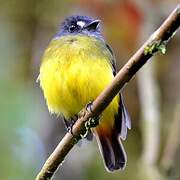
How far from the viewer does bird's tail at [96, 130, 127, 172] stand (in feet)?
10.5

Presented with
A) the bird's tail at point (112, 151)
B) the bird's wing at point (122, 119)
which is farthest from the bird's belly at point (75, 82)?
the bird's tail at point (112, 151)

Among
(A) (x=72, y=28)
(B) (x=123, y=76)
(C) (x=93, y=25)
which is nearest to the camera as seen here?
(B) (x=123, y=76)

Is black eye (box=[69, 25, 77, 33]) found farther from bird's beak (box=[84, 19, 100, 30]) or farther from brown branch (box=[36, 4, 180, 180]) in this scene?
brown branch (box=[36, 4, 180, 180])

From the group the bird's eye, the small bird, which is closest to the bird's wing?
the small bird

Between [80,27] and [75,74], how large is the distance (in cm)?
58

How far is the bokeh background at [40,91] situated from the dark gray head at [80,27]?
2.27 ft

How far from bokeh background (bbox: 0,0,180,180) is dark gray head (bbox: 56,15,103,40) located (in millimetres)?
693

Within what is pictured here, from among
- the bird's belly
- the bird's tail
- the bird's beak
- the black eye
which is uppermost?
the black eye

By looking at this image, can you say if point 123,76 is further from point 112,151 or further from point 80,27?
point 80,27

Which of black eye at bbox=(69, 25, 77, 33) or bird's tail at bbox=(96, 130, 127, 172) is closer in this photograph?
bird's tail at bbox=(96, 130, 127, 172)

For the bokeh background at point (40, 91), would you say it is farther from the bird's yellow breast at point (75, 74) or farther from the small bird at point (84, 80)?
the bird's yellow breast at point (75, 74)

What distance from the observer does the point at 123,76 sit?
2.00 metres

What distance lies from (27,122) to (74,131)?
88.2 inches

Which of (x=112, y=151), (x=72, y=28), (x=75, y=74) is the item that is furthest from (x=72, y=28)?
(x=112, y=151)
